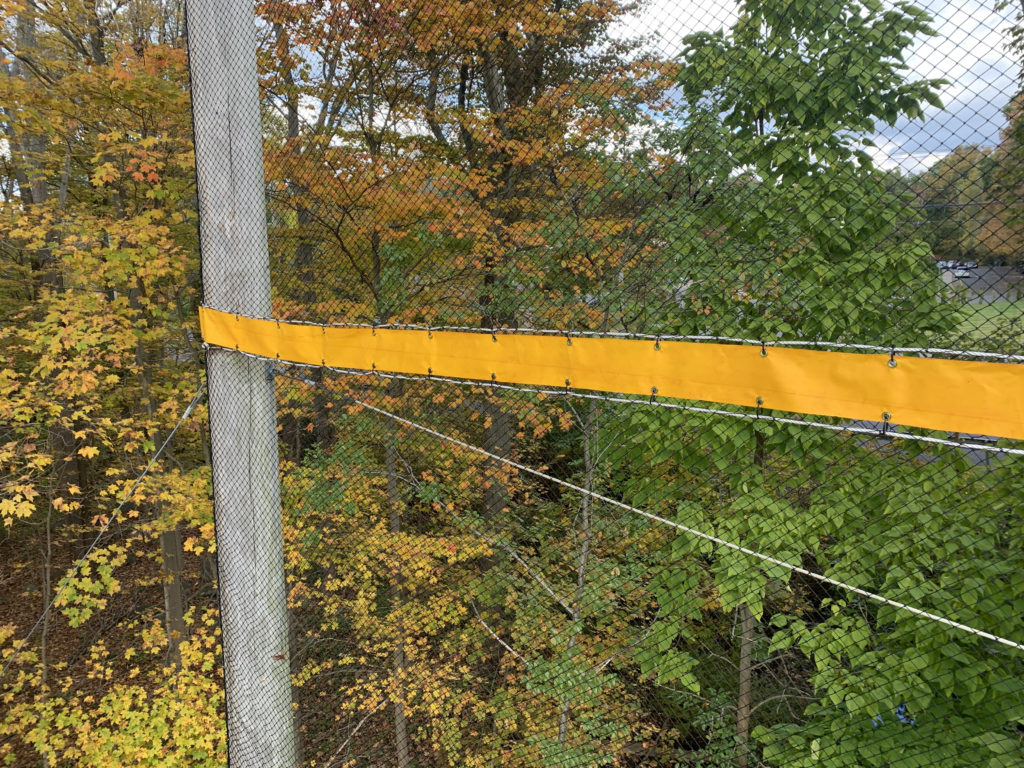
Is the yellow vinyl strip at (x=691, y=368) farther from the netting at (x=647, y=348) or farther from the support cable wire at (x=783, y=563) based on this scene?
the support cable wire at (x=783, y=563)

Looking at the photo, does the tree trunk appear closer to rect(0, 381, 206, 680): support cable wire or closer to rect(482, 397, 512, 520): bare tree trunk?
rect(0, 381, 206, 680): support cable wire

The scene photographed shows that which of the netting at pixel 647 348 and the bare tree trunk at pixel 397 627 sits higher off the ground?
the netting at pixel 647 348

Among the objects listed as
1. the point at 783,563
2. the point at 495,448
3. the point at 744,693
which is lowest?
the point at 744,693

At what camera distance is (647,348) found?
135 centimetres

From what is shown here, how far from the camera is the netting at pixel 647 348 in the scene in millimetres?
1350

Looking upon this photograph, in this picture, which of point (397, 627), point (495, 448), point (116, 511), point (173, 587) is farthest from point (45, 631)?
point (495, 448)

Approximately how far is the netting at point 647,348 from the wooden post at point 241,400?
11 mm

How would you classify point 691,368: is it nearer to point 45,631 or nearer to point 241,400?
point 241,400

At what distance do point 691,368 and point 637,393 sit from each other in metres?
0.15

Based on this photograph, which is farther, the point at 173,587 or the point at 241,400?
the point at 173,587

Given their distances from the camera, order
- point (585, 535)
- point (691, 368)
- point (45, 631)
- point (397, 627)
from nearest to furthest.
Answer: point (691, 368) < point (585, 535) < point (397, 627) < point (45, 631)

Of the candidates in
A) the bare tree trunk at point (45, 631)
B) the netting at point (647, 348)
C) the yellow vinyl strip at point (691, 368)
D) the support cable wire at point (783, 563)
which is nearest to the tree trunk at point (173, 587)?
the bare tree trunk at point (45, 631)

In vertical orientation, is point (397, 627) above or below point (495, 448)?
below

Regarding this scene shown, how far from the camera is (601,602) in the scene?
3.24 m
